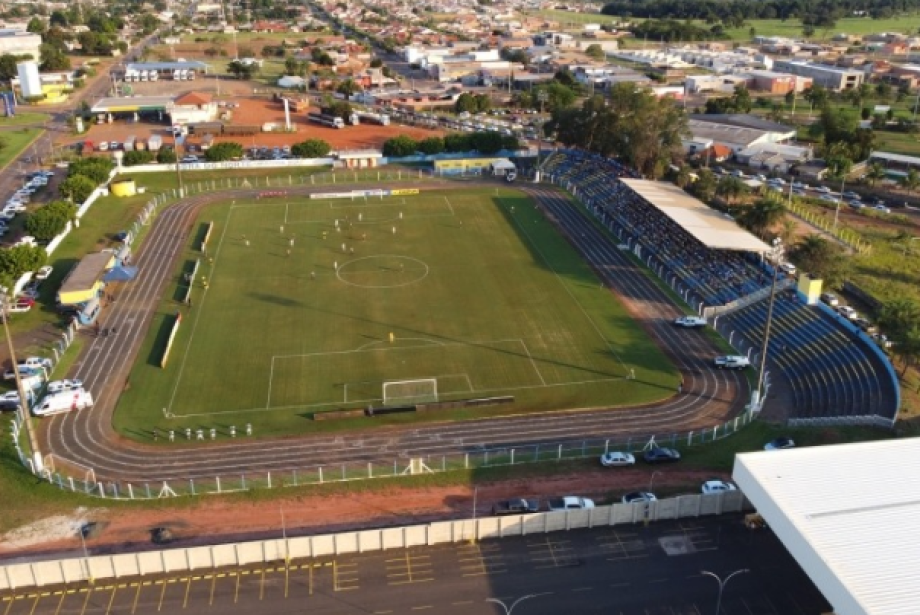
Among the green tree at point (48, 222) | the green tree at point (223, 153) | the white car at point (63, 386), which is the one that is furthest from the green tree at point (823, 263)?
the green tree at point (223, 153)

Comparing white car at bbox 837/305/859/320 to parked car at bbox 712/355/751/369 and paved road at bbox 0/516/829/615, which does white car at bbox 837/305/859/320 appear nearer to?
parked car at bbox 712/355/751/369

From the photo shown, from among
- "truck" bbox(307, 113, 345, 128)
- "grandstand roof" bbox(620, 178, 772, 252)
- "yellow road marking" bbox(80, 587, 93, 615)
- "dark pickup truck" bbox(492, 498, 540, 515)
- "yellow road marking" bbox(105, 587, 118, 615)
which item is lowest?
"yellow road marking" bbox(80, 587, 93, 615)

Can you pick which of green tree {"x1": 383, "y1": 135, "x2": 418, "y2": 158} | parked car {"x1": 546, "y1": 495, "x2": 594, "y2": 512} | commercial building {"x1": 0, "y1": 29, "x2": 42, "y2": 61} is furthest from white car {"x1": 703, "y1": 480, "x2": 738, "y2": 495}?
commercial building {"x1": 0, "y1": 29, "x2": 42, "y2": 61}

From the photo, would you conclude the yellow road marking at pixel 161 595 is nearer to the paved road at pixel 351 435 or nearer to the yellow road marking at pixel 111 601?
the yellow road marking at pixel 111 601

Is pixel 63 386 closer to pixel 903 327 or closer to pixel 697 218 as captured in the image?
pixel 903 327

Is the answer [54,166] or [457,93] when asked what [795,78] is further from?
[54,166]

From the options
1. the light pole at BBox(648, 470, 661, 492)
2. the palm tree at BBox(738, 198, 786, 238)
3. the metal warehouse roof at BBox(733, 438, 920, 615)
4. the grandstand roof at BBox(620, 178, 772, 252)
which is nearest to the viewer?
the metal warehouse roof at BBox(733, 438, 920, 615)

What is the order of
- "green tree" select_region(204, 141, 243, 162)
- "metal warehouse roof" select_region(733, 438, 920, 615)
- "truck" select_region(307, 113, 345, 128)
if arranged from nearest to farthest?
"metal warehouse roof" select_region(733, 438, 920, 615), "green tree" select_region(204, 141, 243, 162), "truck" select_region(307, 113, 345, 128)
